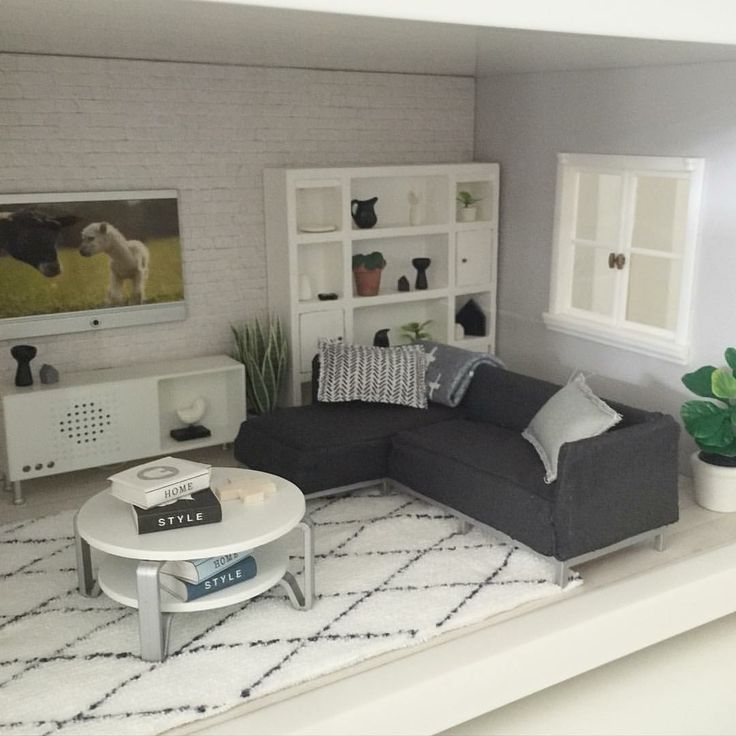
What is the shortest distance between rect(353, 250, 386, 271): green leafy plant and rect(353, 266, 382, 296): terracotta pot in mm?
14

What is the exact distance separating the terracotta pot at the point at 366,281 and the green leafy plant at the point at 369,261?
14 mm

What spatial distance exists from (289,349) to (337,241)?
2.36 ft

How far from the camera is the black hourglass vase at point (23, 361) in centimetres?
486

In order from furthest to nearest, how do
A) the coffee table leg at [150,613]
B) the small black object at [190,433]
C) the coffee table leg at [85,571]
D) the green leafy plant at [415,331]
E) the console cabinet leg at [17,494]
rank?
the green leafy plant at [415,331]
the small black object at [190,433]
the console cabinet leg at [17,494]
the coffee table leg at [85,571]
the coffee table leg at [150,613]

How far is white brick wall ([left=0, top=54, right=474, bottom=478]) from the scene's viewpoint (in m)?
4.99

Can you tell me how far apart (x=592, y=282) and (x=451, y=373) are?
1187 millimetres

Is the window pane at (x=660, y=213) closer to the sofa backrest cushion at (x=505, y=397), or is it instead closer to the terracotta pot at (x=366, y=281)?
the sofa backrest cushion at (x=505, y=397)

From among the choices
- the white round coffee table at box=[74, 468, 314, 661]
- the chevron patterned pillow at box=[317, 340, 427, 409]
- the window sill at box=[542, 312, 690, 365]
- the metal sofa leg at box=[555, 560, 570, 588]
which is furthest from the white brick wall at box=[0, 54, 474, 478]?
the metal sofa leg at box=[555, 560, 570, 588]

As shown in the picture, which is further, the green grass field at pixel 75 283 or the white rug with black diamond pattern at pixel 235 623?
the green grass field at pixel 75 283

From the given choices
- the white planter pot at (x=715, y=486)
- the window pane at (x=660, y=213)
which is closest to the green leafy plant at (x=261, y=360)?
the window pane at (x=660, y=213)

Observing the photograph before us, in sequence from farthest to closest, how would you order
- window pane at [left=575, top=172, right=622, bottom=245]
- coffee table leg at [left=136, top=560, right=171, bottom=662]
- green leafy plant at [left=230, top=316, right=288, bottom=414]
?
green leafy plant at [left=230, top=316, right=288, bottom=414] → window pane at [left=575, top=172, right=622, bottom=245] → coffee table leg at [left=136, top=560, right=171, bottom=662]

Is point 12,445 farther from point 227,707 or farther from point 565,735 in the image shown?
point 565,735

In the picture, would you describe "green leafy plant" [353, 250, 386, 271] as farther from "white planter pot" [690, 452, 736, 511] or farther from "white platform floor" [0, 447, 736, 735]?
"white platform floor" [0, 447, 736, 735]

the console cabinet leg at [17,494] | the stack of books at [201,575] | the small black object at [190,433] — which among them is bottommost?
the console cabinet leg at [17,494]
